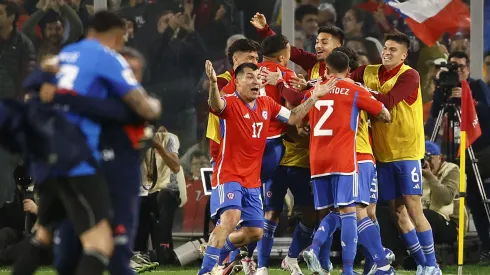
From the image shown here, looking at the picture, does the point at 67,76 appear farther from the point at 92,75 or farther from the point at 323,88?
the point at 323,88

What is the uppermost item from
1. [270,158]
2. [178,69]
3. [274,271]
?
[178,69]

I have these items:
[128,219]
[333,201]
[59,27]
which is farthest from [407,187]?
[59,27]

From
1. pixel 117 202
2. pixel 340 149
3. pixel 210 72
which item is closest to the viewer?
pixel 117 202

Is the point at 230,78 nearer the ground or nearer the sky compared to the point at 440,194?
nearer the sky

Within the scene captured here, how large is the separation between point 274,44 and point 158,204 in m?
3.12

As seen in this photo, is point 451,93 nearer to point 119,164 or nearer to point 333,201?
point 333,201

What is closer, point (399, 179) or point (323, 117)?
point (323, 117)

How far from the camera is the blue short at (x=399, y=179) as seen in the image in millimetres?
10545

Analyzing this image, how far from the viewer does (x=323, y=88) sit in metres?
9.60

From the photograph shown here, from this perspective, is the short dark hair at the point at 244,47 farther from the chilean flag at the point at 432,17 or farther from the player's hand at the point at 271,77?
the chilean flag at the point at 432,17

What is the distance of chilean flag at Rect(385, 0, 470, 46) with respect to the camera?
14.2 meters

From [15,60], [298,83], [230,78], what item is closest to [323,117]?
[298,83]

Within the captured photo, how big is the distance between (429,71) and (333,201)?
15.6ft

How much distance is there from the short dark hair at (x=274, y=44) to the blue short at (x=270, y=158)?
2.68 ft
